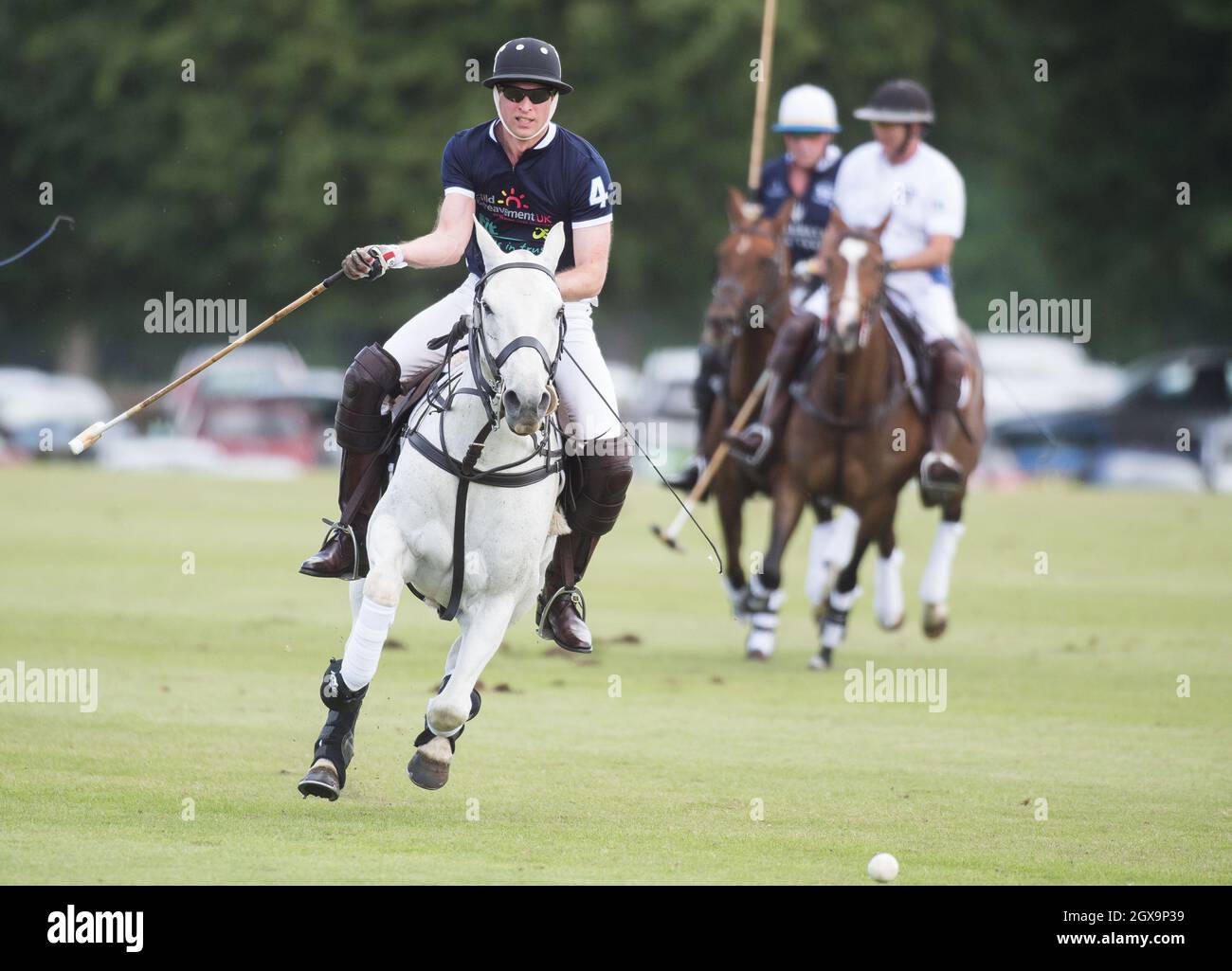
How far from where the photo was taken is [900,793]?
980 cm

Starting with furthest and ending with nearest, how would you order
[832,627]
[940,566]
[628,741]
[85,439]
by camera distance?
[940,566] < [832,627] < [628,741] < [85,439]

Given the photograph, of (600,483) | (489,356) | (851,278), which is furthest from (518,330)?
Result: (851,278)

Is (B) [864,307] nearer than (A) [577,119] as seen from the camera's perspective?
Yes

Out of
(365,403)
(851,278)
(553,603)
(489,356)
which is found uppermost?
(851,278)

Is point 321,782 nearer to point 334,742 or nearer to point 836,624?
point 334,742

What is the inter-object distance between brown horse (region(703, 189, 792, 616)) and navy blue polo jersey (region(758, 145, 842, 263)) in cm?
45

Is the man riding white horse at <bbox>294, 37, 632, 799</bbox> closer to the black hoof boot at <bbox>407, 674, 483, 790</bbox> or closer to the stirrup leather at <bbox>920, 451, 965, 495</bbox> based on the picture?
the black hoof boot at <bbox>407, 674, 483, 790</bbox>

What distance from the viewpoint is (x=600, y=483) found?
31.0 feet

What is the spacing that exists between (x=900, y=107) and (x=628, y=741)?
216 inches

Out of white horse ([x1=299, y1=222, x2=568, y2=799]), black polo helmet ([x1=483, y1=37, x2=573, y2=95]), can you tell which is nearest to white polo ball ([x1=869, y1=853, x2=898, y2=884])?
white horse ([x1=299, y1=222, x2=568, y2=799])

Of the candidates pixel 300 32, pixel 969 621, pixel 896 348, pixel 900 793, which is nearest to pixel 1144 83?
pixel 300 32

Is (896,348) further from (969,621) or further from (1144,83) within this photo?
(1144,83)

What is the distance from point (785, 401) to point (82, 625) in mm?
4933

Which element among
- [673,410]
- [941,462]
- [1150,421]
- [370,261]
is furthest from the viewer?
[673,410]
